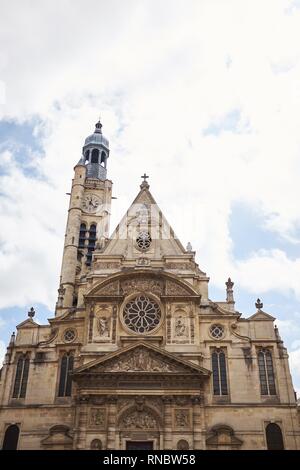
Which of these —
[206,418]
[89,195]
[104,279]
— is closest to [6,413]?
[104,279]

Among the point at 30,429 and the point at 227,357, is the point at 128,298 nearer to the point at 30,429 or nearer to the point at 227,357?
the point at 227,357

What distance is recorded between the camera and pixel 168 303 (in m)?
24.7

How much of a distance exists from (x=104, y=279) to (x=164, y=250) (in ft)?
13.9

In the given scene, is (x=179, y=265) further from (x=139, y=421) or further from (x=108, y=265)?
(x=139, y=421)

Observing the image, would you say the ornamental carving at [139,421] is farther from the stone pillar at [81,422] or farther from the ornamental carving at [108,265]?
the ornamental carving at [108,265]

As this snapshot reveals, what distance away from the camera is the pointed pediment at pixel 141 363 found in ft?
73.4

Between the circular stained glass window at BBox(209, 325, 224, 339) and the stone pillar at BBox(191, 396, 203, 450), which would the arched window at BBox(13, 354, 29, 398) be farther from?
the circular stained glass window at BBox(209, 325, 224, 339)

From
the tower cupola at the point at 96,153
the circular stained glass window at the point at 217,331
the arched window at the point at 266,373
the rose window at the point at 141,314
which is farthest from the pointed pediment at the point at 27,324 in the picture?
the tower cupola at the point at 96,153

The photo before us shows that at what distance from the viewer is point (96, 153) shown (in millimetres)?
41531

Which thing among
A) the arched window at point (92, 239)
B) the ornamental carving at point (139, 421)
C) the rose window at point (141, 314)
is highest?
the arched window at point (92, 239)

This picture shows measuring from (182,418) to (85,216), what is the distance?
1847 centimetres

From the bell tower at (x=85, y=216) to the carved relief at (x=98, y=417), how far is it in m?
8.28

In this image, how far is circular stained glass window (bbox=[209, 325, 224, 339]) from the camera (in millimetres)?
24188

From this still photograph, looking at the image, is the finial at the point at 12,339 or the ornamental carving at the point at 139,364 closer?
the ornamental carving at the point at 139,364
